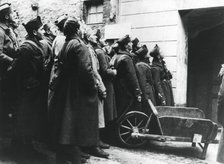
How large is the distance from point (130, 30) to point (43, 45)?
4.84m

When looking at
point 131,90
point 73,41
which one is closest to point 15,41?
point 73,41

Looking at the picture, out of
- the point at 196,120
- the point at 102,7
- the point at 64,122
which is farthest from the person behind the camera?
the point at 102,7

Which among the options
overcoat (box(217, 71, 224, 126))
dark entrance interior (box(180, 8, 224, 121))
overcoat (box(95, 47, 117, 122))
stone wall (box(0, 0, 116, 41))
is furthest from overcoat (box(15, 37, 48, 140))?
dark entrance interior (box(180, 8, 224, 121))

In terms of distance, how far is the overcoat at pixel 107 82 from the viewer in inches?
233

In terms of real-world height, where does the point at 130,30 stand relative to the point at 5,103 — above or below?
above

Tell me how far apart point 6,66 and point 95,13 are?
6.02 meters

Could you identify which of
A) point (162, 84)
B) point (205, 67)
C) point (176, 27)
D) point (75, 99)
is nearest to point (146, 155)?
point (75, 99)

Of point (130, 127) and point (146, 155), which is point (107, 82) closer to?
point (130, 127)

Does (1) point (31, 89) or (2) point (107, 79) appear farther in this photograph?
(2) point (107, 79)

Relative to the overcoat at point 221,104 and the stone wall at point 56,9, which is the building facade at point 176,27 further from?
the overcoat at point 221,104

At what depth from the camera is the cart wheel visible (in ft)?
20.9

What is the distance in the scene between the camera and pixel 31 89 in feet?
15.7

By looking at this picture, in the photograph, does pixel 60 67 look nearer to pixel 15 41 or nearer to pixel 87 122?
pixel 87 122

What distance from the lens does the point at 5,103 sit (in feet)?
16.4
